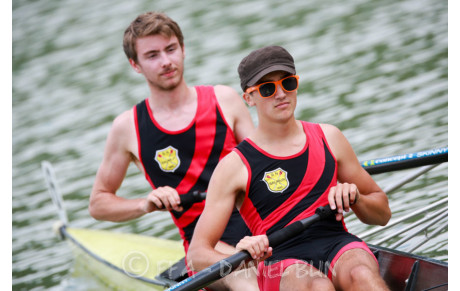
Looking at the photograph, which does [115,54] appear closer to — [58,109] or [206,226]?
[58,109]

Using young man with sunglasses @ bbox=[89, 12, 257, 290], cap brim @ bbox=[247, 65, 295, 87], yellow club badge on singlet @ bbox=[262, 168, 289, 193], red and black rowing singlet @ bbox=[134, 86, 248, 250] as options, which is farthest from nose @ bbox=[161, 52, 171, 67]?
yellow club badge on singlet @ bbox=[262, 168, 289, 193]

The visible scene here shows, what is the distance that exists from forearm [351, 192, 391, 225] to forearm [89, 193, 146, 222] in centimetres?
164

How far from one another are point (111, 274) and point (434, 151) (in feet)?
9.60

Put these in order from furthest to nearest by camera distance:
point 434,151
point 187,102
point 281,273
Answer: point 187,102
point 434,151
point 281,273

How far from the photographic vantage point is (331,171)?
3.57 metres

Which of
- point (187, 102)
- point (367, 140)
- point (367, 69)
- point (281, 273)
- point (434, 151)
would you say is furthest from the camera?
point (367, 69)

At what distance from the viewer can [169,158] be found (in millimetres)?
4531

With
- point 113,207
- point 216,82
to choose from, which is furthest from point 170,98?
point 216,82

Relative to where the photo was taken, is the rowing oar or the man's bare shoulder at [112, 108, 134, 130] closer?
the rowing oar

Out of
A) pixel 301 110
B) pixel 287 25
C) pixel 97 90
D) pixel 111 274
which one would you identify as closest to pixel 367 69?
pixel 301 110

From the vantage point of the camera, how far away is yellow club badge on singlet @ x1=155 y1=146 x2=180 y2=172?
4.53 m

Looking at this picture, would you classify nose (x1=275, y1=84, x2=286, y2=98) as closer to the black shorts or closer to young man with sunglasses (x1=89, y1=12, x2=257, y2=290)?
the black shorts

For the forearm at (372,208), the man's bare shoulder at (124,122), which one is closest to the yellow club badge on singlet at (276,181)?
the forearm at (372,208)

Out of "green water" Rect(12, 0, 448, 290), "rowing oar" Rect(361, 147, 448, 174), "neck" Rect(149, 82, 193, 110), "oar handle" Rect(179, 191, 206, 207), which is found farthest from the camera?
"green water" Rect(12, 0, 448, 290)
